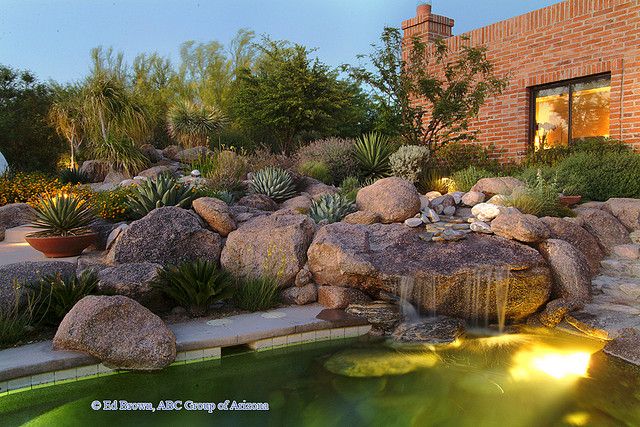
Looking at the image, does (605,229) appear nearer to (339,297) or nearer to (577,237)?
(577,237)

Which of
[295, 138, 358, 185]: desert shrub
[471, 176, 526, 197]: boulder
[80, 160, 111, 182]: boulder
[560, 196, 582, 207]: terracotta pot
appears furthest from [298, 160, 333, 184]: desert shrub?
[80, 160, 111, 182]: boulder

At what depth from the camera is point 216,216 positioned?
666cm

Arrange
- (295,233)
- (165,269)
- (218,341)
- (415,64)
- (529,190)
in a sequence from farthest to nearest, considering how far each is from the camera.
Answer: (415,64)
(529,190)
(295,233)
(165,269)
(218,341)

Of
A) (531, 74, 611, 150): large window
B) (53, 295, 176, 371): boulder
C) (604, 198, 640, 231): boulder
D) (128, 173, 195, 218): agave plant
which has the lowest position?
(53, 295, 176, 371): boulder

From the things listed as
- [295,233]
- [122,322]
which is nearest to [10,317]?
[122,322]

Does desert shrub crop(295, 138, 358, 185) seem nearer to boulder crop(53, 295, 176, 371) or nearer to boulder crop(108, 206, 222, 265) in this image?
boulder crop(108, 206, 222, 265)

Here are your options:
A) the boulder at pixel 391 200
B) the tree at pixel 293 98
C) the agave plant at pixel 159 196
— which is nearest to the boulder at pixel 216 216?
the agave plant at pixel 159 196

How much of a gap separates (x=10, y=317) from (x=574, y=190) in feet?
26.5

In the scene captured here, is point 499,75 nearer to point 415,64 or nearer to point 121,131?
point 415,64

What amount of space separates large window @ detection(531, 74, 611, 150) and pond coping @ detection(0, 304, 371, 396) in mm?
7757

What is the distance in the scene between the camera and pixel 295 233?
6.31 m

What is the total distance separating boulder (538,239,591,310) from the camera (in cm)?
607

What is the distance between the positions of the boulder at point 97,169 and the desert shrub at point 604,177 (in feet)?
33.0

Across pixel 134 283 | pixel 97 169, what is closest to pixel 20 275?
pixel 134 283
